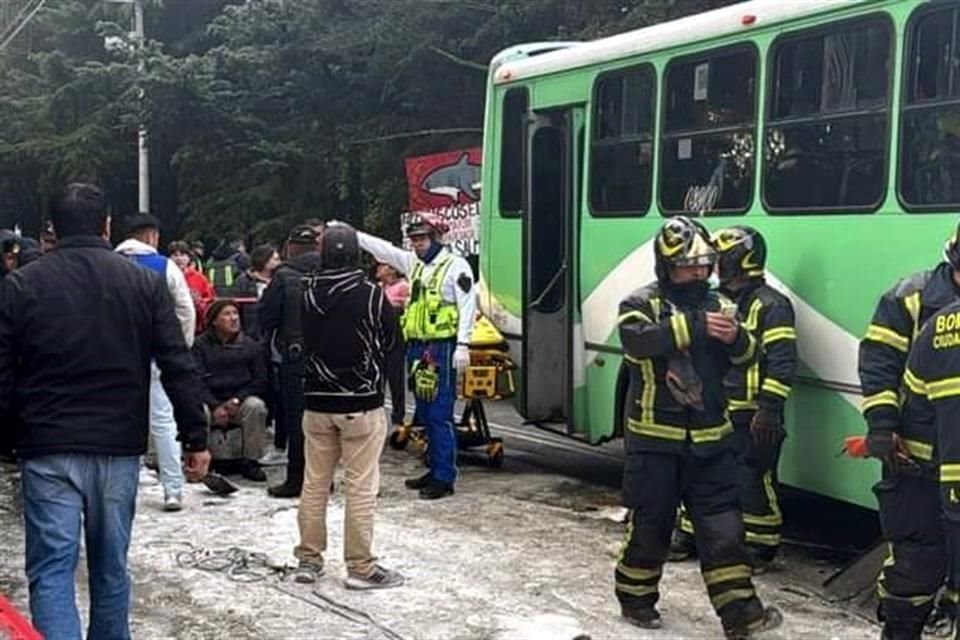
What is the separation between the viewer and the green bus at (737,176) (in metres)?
6.83

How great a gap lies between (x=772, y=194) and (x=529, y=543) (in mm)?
2358

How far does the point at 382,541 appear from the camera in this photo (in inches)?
311

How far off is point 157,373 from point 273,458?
2445mm

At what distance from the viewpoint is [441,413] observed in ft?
29.3

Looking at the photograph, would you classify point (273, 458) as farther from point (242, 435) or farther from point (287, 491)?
point (287, 491)

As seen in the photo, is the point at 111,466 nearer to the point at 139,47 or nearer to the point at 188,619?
the point at 188,619

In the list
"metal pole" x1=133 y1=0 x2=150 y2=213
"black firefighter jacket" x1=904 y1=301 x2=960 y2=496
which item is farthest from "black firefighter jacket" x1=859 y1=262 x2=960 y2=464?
"metal pole" x1=133 y1=0 x2=150 y2=213

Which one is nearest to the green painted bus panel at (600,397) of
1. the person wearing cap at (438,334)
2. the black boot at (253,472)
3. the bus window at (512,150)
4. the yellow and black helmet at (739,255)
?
the person wearing cap at (438,334)

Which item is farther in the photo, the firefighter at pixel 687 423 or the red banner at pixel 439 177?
the red banner at pixel 439 177

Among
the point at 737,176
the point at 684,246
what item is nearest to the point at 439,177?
the point at 737,176

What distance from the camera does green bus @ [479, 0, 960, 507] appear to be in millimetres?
6832

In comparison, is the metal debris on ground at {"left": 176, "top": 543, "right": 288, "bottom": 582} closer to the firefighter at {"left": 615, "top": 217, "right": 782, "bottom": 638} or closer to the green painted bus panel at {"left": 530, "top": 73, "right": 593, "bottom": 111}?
the firefighter at {"left": 615, "top": 217, "right": 782, "bottom": 638}

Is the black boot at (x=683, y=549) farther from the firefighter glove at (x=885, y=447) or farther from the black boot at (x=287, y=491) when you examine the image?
the black boot at (x=287, y=491)

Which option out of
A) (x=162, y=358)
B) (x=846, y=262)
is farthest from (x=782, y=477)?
(x=162, y=358)
